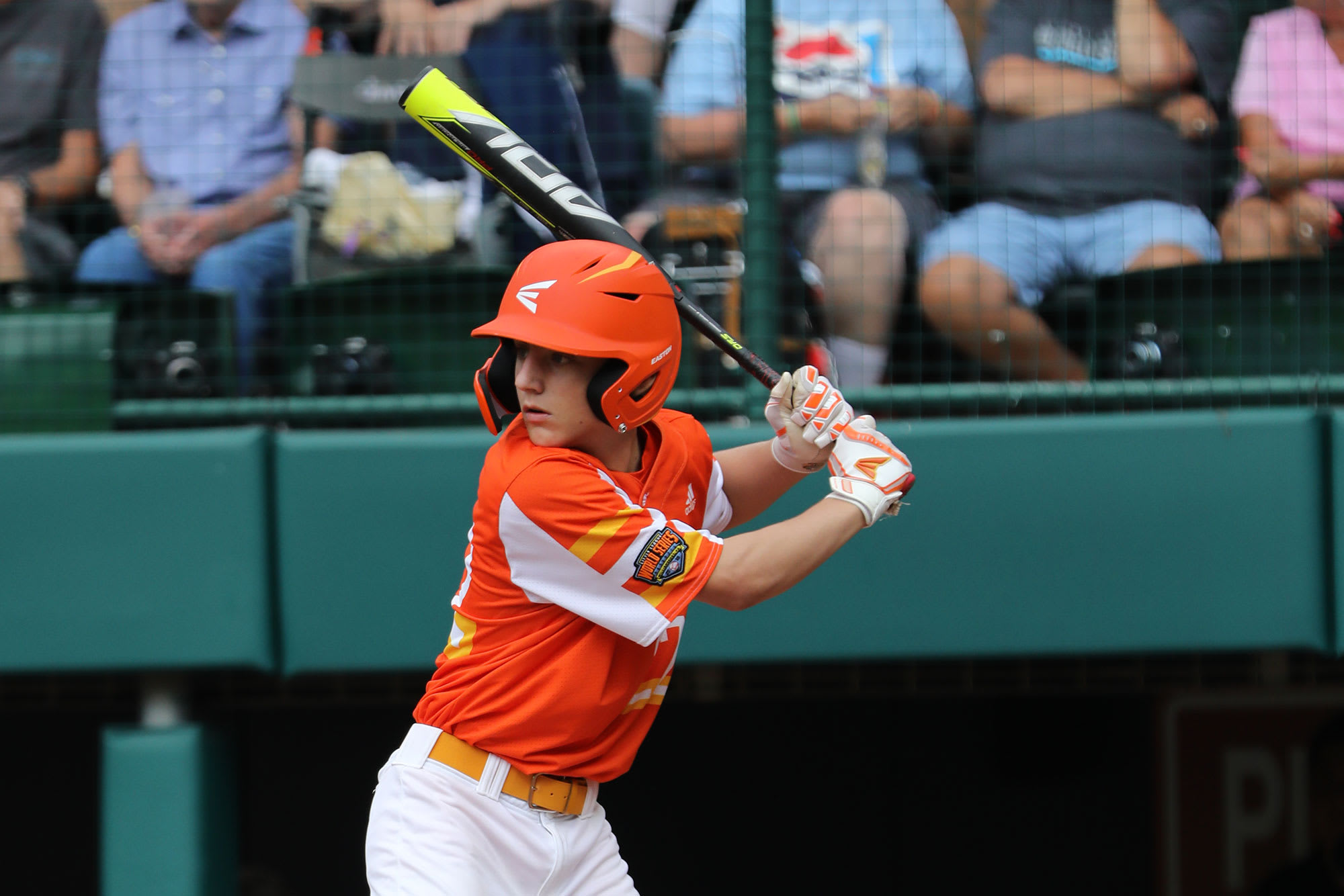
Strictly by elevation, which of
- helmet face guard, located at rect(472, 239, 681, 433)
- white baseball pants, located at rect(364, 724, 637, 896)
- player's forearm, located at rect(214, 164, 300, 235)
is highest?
player's forearm, located at rect(214, 164, 300, 235)

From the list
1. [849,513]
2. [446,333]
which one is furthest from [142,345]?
[849,513]

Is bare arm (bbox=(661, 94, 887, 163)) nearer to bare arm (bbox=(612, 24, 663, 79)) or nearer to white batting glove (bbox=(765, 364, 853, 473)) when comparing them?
bare arm (bbox=(612, 24, 663, 79))

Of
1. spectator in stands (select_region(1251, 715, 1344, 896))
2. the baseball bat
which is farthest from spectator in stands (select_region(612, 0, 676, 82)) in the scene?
spectator in stands (select_region(1251, 715, 1344, 896))

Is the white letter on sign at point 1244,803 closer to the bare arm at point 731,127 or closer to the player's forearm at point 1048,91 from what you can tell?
the player's forearm at point 1048,91

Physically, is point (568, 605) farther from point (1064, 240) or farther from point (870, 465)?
point (1064, 240)

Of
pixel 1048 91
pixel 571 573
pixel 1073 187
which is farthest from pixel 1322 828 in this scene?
pixel 571 573

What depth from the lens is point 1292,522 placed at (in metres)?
3.01

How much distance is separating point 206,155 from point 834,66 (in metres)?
1.61

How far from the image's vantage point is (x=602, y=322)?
80.3 inches

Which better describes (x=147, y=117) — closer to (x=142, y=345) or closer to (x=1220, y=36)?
(x=142, y=345)

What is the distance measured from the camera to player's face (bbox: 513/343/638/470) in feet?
6.84

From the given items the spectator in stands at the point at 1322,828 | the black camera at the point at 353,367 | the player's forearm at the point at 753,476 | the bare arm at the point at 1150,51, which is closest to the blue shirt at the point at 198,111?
the black camera at the point at 353,367

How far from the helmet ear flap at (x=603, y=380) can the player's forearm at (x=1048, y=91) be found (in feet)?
5.48

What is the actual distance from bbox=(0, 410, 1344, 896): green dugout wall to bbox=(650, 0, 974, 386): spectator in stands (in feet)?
1.24
